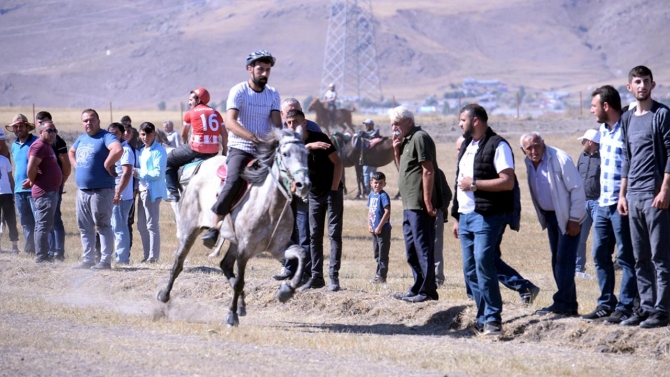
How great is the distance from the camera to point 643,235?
10.0 metres

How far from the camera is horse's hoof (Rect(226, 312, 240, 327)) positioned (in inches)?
449

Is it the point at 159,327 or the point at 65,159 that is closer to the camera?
the point at 159,327

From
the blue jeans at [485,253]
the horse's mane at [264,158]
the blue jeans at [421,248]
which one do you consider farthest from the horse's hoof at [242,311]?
the blue jeans at [485,253]

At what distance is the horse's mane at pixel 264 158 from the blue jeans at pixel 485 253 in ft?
6.90

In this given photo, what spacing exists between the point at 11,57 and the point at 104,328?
165 meters

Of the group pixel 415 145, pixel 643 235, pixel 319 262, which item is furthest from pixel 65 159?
pixel 643 235

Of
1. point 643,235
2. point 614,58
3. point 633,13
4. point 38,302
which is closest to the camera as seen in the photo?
point 643,235

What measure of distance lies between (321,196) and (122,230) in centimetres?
497

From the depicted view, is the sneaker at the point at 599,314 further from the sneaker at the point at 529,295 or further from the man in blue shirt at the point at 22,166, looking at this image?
the man in blue shirt at the point at 22,166

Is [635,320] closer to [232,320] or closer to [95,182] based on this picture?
[232,320]

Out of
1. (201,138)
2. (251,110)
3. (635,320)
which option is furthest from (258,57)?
(635,320)

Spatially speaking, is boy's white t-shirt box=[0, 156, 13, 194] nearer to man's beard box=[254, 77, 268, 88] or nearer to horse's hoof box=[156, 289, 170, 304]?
horse's hoof box=[156, 289, 170, 304]

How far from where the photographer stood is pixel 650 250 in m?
10.1

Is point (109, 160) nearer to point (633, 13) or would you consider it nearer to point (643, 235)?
point (643, 235)
